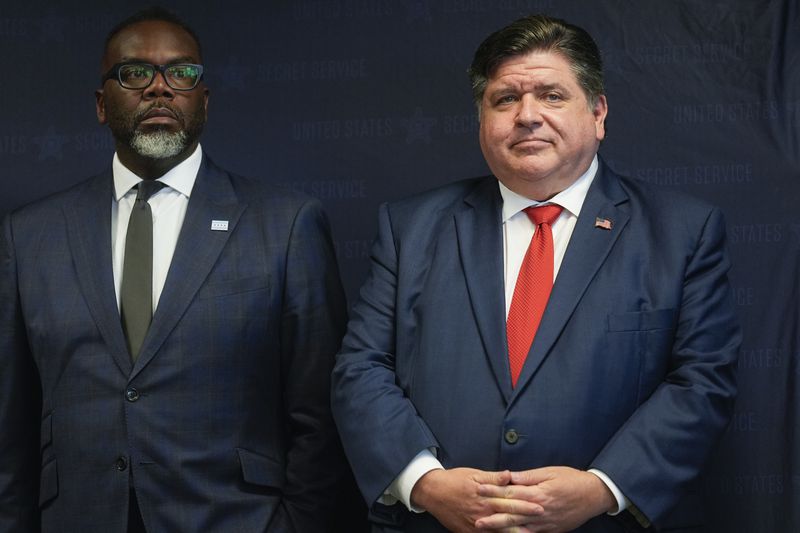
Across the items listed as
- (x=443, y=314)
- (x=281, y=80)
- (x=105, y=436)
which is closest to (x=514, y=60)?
(x=443, y=314)

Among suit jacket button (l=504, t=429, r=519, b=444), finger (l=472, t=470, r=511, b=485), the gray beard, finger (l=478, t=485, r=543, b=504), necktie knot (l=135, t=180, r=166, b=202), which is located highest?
the gray beard

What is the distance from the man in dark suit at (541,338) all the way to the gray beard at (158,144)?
0.49 metres

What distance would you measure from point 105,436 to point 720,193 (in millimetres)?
1591

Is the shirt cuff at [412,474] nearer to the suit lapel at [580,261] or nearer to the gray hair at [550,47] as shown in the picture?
the suit lapel at [580,261]

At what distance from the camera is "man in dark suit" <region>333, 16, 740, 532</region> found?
2.11 meters

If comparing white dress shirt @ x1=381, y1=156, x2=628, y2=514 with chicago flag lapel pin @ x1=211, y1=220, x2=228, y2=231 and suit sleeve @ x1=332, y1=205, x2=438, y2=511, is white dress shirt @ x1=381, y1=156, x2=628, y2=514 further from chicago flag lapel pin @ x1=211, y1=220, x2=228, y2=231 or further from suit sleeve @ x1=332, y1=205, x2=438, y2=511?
chicago flag lapel pin @ x1=211, y1=220, x2=228, y2=231

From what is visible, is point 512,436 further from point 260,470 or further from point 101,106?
point 101,106

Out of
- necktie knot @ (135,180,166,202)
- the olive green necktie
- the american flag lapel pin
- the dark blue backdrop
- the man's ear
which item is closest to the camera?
the american flag lapel pin

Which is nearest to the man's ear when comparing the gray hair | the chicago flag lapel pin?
the chicago flag lapel pin

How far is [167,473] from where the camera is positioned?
236cm

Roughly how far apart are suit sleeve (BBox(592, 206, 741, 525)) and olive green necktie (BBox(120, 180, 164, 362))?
3.16 feet

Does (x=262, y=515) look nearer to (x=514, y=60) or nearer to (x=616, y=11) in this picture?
(x=514, y=60)

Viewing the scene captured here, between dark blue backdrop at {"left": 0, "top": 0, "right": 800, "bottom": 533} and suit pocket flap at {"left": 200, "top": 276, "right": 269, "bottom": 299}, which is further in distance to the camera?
dark blue backdrop at {"left": 0, "top": 0, "right": 800, "bottom": 533}

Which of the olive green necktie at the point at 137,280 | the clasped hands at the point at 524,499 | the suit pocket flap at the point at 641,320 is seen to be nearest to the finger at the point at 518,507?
the clasped hands at the point at 524,499
